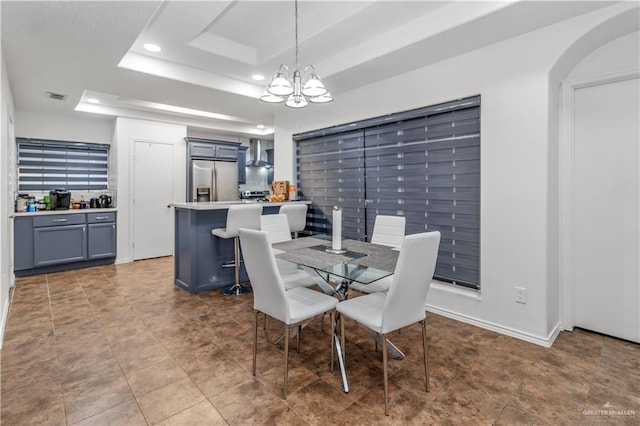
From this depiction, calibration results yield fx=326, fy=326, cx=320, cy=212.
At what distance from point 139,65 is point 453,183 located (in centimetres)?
342

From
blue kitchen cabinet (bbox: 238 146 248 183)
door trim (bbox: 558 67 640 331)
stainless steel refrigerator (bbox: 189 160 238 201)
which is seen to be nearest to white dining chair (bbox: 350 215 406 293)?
door trim (bbox: 558 67 640 331)

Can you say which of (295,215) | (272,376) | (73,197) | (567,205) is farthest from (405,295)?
(73,197)

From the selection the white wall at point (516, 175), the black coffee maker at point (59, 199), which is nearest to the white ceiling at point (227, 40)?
the white wall at point (516, 175)

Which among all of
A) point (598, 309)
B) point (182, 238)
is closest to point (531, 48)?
point (598, 309)

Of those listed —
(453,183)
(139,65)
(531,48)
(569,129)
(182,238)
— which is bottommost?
(182,238)

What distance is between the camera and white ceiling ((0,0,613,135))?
2385mm

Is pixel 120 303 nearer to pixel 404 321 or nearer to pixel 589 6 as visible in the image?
pixel 404 321

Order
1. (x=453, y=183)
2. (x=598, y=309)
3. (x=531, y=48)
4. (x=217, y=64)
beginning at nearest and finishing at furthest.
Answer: (x=531, y=48), (x=598, y=309), (x=453, y=183), (x=217, y=64)

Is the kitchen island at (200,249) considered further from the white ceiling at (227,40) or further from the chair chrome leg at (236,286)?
the white ceiling at (227,40)

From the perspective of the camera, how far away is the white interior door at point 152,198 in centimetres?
555

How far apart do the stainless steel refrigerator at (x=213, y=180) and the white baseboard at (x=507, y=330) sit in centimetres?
460

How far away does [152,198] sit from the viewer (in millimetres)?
5695

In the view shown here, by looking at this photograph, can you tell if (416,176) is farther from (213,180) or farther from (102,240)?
(102,240)

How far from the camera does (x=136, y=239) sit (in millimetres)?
5570
